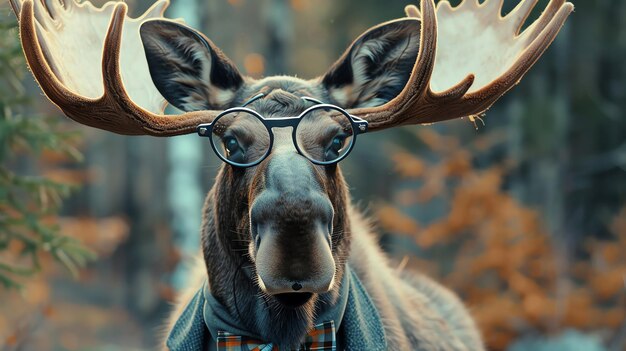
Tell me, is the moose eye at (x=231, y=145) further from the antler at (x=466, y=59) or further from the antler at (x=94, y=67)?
the antler at (x=466, y=59)

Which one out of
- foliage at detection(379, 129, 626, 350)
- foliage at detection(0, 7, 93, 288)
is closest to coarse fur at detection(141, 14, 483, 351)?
foliage at detection(0, 7, 93, 288)

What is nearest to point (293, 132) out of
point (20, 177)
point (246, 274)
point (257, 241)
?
point (257, 241)

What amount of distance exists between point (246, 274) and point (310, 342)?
0.37 metres

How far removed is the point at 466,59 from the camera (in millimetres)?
3812

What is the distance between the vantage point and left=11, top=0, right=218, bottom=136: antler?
10.1 feet

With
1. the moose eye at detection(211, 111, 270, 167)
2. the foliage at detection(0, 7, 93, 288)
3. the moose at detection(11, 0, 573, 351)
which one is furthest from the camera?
the foliage at detection(0, 7, 93, 288)

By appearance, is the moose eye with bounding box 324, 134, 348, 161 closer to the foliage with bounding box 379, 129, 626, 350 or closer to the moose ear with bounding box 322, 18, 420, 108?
the moose ear with bounding box 322, 18, 420, 108

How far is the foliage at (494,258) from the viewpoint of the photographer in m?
8.66

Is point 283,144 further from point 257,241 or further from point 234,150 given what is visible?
point 257,241

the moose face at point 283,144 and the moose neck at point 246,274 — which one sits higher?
the moose face at point 283,144

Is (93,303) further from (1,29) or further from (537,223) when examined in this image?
(1,29)

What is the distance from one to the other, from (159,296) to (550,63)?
728 centimetres

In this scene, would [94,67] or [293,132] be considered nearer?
[293,132]

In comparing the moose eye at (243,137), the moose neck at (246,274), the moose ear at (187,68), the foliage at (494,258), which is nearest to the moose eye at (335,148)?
the moose neck at (246,274)
